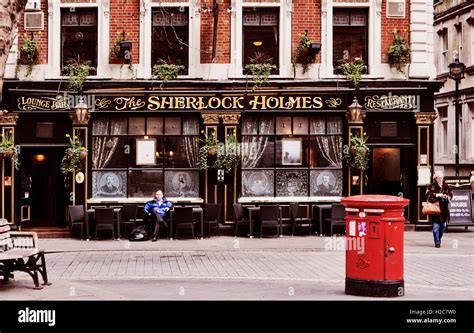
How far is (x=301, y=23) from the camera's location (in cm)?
2236

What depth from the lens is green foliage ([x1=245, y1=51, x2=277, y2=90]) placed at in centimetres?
2186

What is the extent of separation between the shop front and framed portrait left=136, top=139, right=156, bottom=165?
29mm

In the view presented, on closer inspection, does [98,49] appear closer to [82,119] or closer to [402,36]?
[82,119]

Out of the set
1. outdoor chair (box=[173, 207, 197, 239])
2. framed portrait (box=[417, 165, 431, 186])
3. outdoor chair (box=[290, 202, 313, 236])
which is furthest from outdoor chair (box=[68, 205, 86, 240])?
framed portrait (box=[417, 165, 431, 186])

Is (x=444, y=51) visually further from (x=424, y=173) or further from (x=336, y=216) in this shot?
(x=336, y=216)

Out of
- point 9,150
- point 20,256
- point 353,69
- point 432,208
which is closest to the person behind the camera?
point 20,256

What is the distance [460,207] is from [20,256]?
47.1ft

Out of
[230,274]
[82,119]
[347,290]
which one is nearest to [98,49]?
[82,119]

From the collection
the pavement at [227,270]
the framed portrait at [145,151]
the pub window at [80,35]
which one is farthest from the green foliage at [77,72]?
the pavement at [227,270]

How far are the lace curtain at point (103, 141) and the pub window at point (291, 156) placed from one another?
11.8 feet

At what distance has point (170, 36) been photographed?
22.4 meters

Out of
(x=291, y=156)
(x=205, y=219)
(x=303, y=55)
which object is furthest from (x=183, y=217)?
(x=303, y=55)

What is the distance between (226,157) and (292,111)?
235 centimetres

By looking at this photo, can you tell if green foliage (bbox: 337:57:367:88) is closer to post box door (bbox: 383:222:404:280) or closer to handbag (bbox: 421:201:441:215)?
handbag (bbox: 421:201:441:215)
